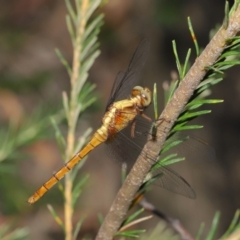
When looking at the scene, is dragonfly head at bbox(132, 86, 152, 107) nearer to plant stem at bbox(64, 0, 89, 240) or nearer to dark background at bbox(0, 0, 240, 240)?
plant stem at bbox(64, 0, 89, 240)

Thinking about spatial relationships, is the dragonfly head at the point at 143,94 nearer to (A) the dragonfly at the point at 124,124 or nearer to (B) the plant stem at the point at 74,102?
(A) the dragonfly at the point at 124,124

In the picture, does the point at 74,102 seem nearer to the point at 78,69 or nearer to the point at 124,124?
the point at 78,69

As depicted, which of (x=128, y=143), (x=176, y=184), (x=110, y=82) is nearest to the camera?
(x=176, y=184)

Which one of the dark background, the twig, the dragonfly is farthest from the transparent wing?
the dark background

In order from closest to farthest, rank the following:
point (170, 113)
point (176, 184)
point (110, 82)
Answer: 1. point (170, 113)
2. point (176, 184)
3. point (110, 82)

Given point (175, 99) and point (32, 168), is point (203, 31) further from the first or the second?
point (175, 99)

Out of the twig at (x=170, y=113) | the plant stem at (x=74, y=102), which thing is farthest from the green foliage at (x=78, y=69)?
the twig at (x=170, y=113)

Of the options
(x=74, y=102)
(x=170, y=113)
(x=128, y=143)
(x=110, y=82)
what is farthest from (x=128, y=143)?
(x=110, y=82)

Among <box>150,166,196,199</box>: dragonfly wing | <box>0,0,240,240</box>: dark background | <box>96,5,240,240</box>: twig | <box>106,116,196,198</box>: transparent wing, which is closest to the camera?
<box>96,5,240,240</box>: twig
